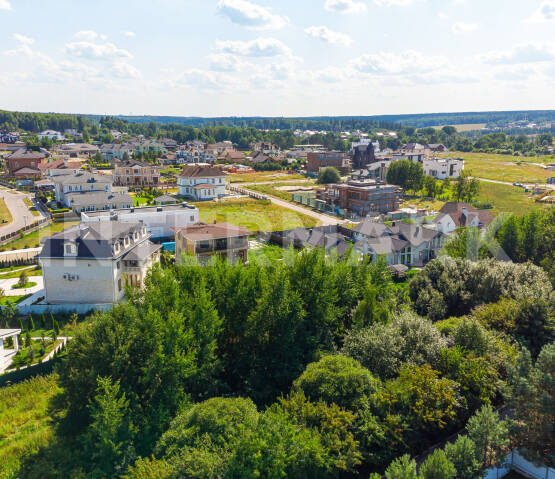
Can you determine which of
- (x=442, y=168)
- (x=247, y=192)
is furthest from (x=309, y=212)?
(x=442, y=168)

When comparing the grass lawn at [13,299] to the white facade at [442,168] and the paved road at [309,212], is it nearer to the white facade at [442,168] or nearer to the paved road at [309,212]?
the paved road at [309,212]

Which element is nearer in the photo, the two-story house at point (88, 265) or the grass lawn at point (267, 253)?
the two-story house at point (88, 265)

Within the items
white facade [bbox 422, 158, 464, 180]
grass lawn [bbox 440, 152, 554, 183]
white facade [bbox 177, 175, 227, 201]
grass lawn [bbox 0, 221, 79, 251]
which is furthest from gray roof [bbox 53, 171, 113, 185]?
grass lawn [bbox 440, 152, 554, 183]

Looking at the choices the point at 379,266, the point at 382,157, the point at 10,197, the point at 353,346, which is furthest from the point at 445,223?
the point at 382,157

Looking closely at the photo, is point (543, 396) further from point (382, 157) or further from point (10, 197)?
point (382, 157)

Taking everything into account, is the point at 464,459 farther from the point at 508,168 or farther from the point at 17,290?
the point at 508,168

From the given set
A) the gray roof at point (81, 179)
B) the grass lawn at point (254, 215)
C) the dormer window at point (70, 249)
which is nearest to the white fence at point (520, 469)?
the dormer window at point (70, 249)
